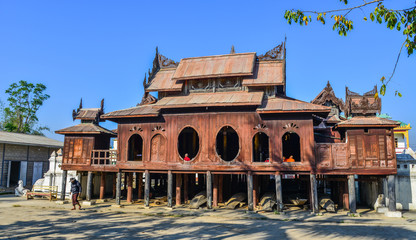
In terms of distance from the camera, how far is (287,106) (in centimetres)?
1720

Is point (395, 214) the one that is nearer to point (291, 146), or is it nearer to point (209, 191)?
point (291, 146)

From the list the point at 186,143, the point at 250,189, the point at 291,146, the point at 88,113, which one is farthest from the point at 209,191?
the point at 88,113

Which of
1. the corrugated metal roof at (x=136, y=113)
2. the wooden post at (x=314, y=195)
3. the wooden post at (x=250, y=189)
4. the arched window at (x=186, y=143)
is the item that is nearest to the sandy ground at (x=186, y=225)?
the wooden post at (x=314, y=195)

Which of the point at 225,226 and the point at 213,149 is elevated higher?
the point at 213,149

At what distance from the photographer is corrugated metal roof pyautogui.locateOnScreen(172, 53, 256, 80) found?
19.3m

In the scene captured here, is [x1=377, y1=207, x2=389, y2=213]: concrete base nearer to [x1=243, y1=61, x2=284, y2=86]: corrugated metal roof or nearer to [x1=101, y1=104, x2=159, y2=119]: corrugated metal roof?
[x1=243, y1=61, x2=284, y2=86]: corrugated metal roof

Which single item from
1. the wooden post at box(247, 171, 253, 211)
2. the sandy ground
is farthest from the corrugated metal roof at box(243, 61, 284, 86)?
the sandy ground

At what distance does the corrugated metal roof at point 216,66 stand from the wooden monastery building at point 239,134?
7cm

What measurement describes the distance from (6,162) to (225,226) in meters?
24.3

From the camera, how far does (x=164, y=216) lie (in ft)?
55.4

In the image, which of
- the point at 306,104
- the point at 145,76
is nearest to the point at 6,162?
the point at 145,76

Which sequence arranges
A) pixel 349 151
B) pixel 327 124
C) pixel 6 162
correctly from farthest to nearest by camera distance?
pixel 6 162 → pixel 327 124 → pixel 349 151

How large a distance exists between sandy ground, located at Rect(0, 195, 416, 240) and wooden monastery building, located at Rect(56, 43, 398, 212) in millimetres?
1433

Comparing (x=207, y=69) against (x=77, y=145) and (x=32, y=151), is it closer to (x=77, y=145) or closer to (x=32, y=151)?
(x=77, y=145)
